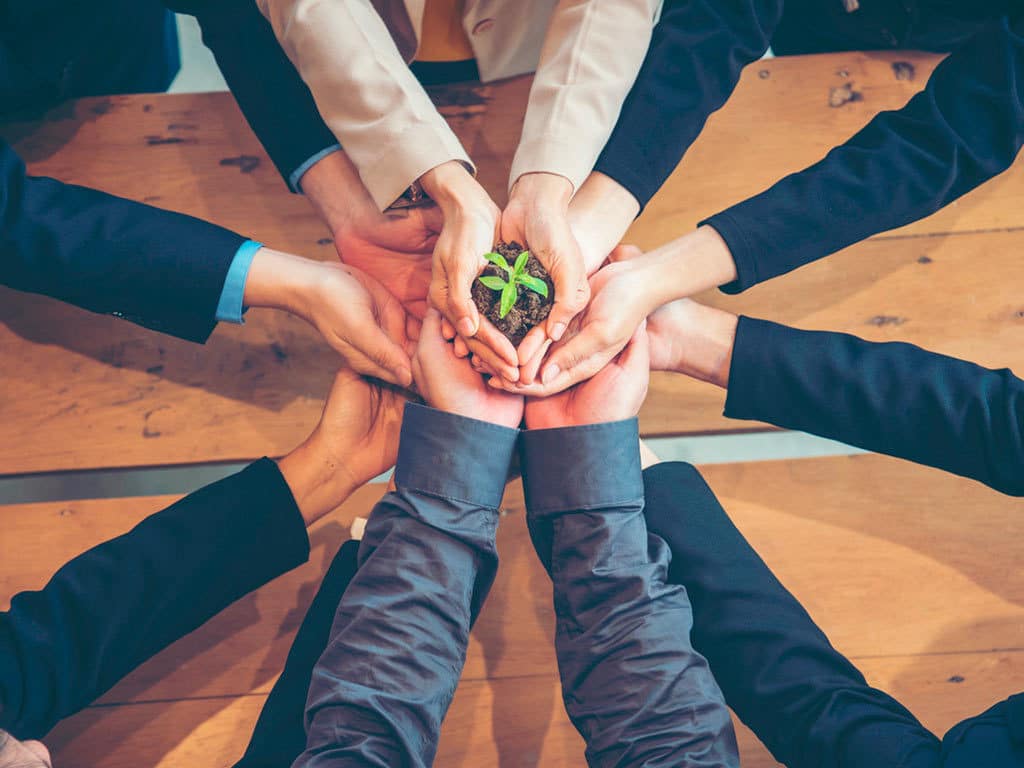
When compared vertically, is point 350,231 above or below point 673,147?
below

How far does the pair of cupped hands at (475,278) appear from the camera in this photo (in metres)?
1.27

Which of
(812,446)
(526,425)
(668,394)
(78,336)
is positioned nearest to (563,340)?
(526,425)

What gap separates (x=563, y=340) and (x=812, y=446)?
86 cm

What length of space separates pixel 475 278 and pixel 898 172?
76cm

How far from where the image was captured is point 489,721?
4.46ft

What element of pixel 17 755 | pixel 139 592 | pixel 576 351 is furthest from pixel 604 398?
pixel 17 755

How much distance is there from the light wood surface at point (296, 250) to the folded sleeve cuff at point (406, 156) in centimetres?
26

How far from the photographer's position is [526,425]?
1399 mm

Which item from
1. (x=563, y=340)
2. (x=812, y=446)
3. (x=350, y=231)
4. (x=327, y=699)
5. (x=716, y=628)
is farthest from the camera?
(x=812, y=446)

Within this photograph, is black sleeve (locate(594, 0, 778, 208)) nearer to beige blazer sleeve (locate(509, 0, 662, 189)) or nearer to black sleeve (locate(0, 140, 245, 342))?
beige blazer sleeve (locate(509, 0, 662, 189))

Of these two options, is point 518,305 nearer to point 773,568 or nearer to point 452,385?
point 452,385

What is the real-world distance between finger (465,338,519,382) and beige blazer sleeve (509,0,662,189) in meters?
0.34

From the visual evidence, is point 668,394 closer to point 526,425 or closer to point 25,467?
point 526,425

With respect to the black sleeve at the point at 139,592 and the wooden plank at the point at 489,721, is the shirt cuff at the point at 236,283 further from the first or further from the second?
the wooden plank at the point at 489,721
